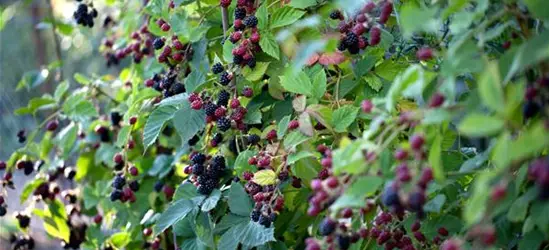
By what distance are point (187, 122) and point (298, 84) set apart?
0.24 metres

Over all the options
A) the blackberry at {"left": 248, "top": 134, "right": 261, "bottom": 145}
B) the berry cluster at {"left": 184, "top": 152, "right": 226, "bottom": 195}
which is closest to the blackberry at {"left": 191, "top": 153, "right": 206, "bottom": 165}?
the berry cluster at {"left": 184, "top": 152, "right": 226, "bottom": 195}

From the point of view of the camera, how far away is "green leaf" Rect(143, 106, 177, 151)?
5.02 feet

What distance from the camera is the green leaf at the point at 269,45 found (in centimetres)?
145

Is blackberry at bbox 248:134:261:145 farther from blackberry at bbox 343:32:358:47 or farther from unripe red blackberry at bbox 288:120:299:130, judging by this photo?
blackberry at bbox 343:32:358:47

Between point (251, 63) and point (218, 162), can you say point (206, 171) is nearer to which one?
point (218, 162)

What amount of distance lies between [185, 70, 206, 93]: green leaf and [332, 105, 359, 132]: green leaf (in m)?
0.30

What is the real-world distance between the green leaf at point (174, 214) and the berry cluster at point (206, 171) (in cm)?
4

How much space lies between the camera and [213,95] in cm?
151

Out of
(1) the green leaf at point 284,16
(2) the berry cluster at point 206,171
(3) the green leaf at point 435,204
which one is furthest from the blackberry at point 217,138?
(3) the green leaf at point 435,204

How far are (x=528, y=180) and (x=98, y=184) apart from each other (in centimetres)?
136

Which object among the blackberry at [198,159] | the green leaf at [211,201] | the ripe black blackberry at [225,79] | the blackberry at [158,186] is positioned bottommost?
the blackberry at [158,186]

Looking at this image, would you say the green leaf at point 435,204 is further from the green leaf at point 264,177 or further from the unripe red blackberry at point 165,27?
the unripe red blackberry at point 165,27

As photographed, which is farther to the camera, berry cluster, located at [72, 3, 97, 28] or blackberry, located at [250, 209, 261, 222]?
berry cluster, located at [72, 3, 97, 28]

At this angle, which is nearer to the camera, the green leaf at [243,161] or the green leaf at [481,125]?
the green leaf at [481,125]
